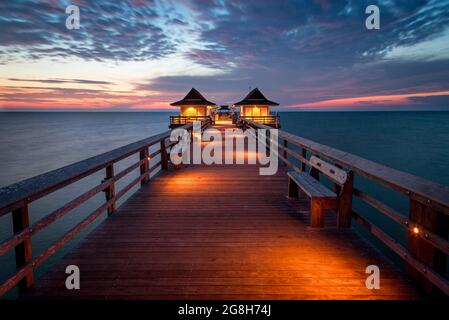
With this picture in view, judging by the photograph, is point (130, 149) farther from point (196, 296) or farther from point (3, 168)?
point (3, 168)

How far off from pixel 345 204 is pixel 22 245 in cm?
382

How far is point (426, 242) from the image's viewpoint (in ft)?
7.73

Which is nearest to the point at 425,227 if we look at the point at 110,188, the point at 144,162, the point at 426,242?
the point at 426,242

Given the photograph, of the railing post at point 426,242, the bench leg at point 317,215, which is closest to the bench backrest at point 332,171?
the bench leg at point 317,215

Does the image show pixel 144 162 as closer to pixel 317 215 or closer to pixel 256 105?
pixel 317 215

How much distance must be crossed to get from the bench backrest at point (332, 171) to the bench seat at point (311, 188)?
0.69 feet

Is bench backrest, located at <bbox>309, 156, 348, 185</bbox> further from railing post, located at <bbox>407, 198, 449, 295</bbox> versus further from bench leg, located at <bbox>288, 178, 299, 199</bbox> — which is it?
railing post, located at <bbox>407, 198, 449, 295</bbox>

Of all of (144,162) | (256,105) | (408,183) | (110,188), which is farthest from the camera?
(256,105)

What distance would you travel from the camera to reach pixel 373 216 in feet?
47.4

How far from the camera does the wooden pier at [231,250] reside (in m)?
2.36

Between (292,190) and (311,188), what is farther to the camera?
(292,190)

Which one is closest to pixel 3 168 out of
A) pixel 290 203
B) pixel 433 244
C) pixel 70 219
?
pixel 70 219

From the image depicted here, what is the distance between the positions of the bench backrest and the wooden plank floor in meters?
0.73
